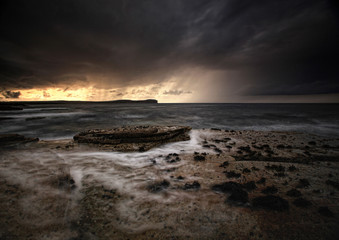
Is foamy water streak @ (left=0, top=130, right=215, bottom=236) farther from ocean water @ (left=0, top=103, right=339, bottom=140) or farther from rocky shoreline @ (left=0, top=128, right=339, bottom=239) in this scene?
ocean water @ (left=0, top=103, right=339, bottom=140)

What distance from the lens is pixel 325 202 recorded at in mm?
2789

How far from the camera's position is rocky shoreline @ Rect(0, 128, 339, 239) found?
87.7 inches

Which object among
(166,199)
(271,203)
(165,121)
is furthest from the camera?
(165,121)

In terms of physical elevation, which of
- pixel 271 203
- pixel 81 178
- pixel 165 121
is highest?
pixel 271 203

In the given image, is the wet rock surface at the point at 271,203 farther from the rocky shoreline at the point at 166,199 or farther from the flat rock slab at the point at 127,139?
the flat rock slab at the point at 127,139

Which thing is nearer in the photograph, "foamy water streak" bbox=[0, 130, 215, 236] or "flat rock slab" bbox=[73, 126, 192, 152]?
"foamy water streak" bbox=[0, 130, 215, 236]

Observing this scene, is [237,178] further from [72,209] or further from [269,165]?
[72,209]

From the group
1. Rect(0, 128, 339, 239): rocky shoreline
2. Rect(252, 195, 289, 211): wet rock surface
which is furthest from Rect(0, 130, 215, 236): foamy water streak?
Rect(252, 195, 289, 211): wet rock surface

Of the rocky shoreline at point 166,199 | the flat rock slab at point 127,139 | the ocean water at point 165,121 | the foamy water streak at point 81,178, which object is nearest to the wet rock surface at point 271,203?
the rocky shoreline at point 166,199

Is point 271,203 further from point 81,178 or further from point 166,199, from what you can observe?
point 81,178

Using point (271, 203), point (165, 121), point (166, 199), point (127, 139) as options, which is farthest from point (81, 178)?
point (165, 121)

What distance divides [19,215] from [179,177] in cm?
319

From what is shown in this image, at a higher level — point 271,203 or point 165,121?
point 271,203

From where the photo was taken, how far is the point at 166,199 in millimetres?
3020
